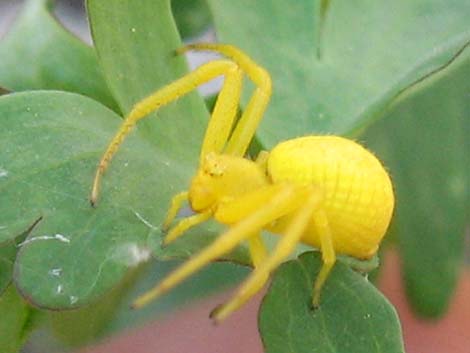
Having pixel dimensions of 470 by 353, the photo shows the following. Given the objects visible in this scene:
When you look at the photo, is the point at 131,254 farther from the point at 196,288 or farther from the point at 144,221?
the point at 196,288

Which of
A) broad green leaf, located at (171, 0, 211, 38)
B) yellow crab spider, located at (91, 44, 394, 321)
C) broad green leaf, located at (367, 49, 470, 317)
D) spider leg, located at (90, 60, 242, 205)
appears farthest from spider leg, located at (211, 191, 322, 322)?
broad green leaf, located at (367, 49, 470, 317)

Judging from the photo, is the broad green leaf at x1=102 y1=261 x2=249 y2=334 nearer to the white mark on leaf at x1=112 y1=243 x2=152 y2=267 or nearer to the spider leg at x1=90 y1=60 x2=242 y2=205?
the spider leg at x1=90 y1=60 x2=242 y2=205

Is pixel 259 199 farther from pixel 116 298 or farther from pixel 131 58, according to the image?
pixel 116 298

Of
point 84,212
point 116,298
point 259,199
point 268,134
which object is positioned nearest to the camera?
point 84,212

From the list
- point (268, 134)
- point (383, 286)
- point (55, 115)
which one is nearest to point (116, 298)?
point (268, 134)

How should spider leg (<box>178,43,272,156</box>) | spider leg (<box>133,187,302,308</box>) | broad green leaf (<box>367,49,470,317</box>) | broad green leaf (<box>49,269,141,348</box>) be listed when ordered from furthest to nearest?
broad green leaf (<box>367,49,470,317</box>), broad green leaf (<box>49,269,141,348</box>), spider leg (<box>178,43,272,156</box>), spider leg (<box>133,187,302,308</box>)

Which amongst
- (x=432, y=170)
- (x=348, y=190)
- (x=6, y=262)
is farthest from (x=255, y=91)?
(x=432, y=170)
